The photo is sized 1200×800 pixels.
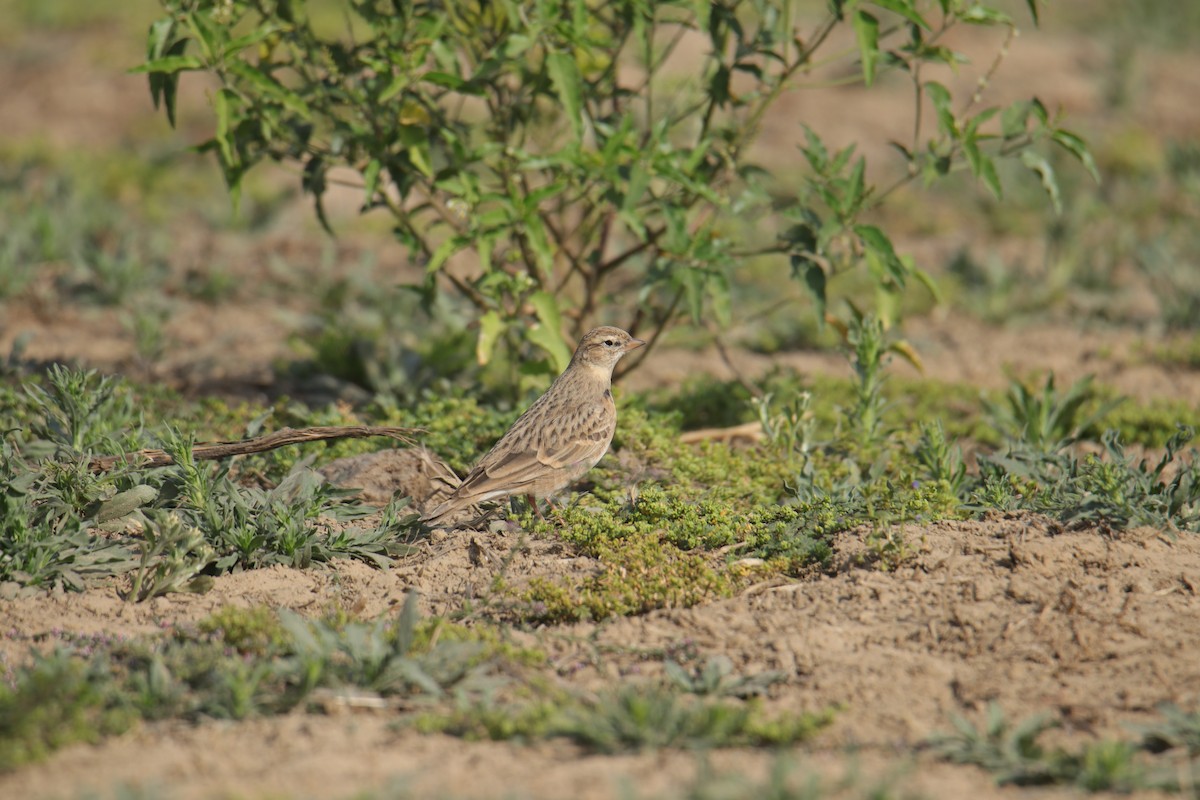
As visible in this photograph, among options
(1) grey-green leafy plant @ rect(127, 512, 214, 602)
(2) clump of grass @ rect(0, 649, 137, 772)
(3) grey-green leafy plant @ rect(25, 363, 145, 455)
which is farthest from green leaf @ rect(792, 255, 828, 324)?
(2) clump of grass @ rect(0, 649, 137, 772)

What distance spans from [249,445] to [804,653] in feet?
9.91

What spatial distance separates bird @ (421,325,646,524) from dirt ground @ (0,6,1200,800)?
0.24 m

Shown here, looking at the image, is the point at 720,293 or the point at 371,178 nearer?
the point at 371,178

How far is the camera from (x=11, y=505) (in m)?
5.40

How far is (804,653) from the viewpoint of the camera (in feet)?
16.5

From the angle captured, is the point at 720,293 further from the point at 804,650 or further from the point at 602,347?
the point at 804,650

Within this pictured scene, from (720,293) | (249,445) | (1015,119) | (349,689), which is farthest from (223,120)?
(1015,119)

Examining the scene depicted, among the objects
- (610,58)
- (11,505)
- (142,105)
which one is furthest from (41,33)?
(11,505)

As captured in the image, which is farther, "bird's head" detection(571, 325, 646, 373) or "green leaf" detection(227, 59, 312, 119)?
"bird's head" detection(571, 325, 646, 373)

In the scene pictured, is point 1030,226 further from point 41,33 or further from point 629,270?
point 41,33

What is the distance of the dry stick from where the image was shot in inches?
238

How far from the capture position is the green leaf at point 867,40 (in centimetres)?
618

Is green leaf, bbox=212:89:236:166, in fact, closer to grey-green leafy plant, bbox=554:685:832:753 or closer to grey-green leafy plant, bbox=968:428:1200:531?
grey-green leafy plant, bbox=554:685:832:753

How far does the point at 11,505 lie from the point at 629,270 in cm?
665
